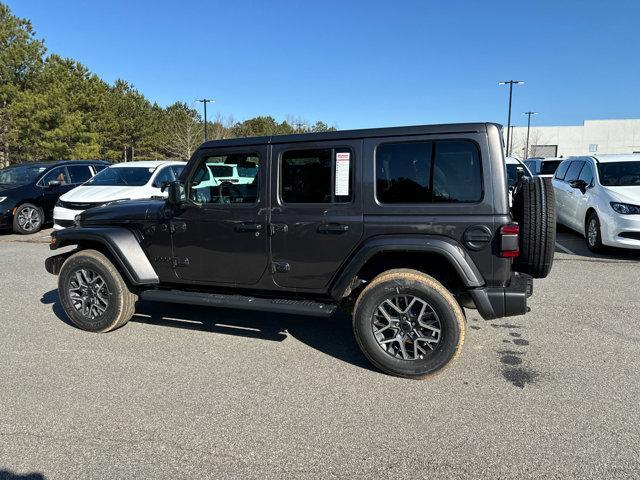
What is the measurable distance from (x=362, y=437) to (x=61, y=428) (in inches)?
75.7

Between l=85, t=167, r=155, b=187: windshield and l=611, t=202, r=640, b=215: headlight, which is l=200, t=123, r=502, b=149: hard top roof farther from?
l=85, t=167, r=155, b=187: windshield

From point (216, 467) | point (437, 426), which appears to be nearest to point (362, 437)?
point (437, 426)

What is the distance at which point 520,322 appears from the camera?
4.92 metres

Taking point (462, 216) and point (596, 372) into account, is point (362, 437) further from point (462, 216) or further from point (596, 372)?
point (596, 372)

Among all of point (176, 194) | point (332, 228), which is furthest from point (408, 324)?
point (176, 194)

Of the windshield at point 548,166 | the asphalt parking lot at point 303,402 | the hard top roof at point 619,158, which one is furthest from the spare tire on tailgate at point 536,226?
the windshield at point 548,166

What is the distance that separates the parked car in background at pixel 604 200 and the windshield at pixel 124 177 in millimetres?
8873

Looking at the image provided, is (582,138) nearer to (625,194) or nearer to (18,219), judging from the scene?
(625,194)

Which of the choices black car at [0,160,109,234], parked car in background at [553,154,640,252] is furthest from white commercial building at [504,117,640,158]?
black car at [0,160,109,234]

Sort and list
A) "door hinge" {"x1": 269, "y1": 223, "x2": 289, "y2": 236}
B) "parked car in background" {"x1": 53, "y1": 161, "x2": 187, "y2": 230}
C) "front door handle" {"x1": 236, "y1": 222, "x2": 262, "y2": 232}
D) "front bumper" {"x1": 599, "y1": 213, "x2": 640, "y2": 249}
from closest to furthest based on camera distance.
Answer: "door hinge" {"x1": 269, "y1": 223, "x2": 289, "y2": 236} < "front door handle" {"x1": 236, "y1": 222, "x2": 262, "y2": 232} < "front bumper" {"x1": 599, "y1": 213, "x2": 640, "y2": 249} < "parked car in background" {"x1": 53, "y1": 161, "x2": 187, "y2": 230}

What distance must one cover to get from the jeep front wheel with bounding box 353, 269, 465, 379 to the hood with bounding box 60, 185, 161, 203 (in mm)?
7326

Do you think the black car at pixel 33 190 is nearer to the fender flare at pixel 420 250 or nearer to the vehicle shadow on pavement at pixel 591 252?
the fender flare at pixel 420 250

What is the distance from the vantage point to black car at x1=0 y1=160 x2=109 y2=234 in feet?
36.8

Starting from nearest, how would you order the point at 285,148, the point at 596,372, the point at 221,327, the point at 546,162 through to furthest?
the point at 596,372
the point at 285,148
the point at 221,327
the point at 546,162
